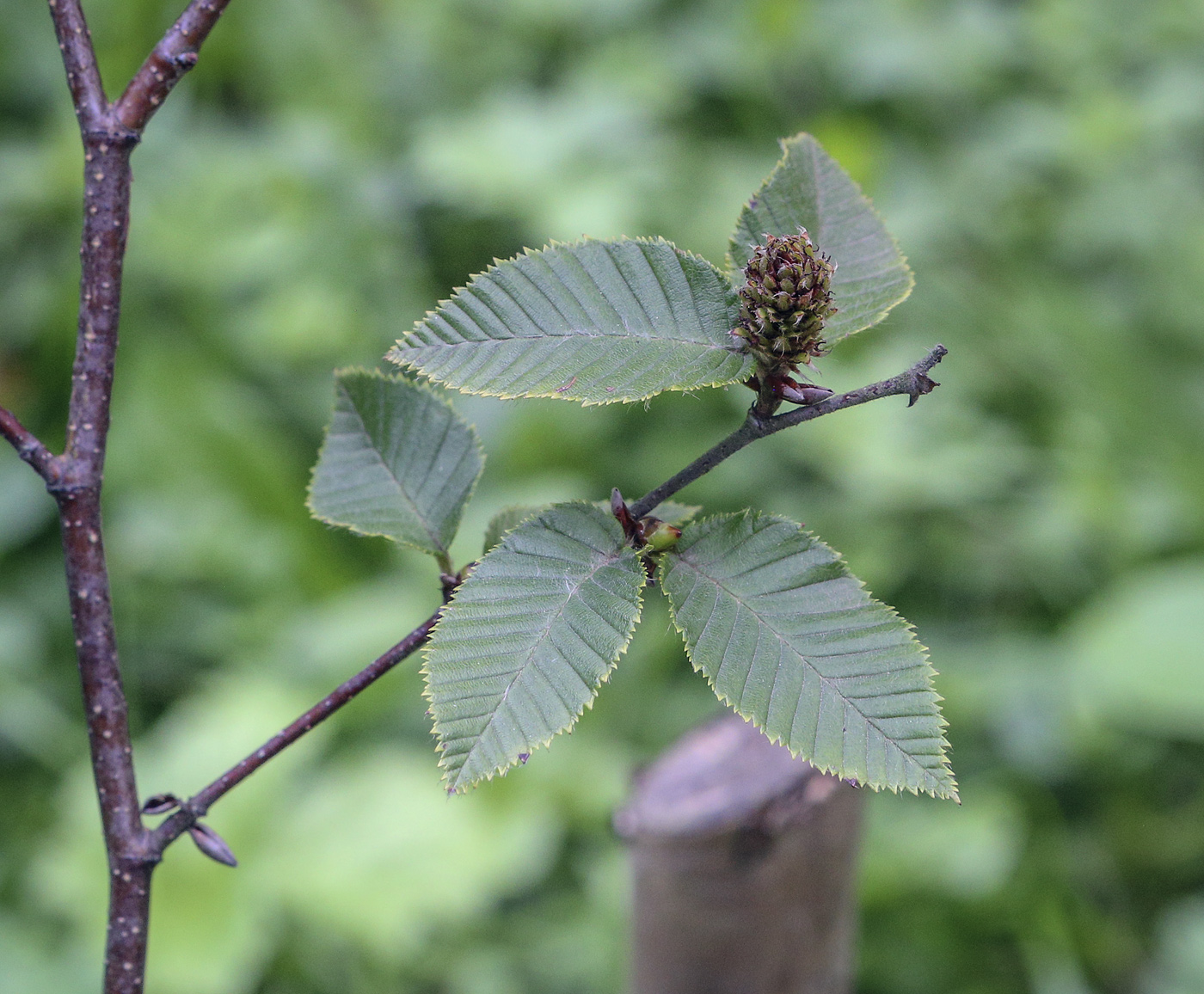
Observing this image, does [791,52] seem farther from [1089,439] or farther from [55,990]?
[55,990]

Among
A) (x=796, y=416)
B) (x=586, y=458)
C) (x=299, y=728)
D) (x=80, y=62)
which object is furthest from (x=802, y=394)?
(x=586, y=458)

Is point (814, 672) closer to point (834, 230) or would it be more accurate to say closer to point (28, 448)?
point (834, 230)

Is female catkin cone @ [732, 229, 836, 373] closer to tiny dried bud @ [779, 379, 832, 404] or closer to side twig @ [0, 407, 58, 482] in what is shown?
tiny dried bud @ [779, 379, 832, 404]

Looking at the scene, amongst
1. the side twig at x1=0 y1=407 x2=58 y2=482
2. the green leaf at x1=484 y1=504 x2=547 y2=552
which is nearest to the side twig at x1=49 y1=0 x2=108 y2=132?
the side twig at x1=0 y1=407 x2=58 y2=482

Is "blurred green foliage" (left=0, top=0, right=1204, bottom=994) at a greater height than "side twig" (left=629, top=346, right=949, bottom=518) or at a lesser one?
lesser

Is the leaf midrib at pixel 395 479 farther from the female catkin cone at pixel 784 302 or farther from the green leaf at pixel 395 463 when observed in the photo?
the female catkin cone at pixel 784 302

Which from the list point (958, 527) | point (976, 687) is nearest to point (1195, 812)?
point (976, 687)
